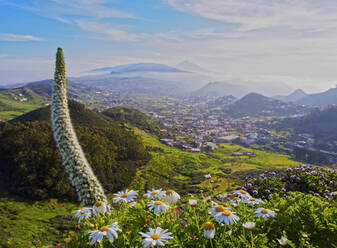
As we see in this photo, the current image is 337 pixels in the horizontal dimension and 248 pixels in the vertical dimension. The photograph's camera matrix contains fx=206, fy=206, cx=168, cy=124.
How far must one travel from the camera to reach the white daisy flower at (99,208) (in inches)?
156

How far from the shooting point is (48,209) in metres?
31.4

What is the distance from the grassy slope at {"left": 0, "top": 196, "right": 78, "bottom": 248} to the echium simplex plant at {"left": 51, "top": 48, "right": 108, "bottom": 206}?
847cm

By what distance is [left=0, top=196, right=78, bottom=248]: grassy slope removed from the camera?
16595mm

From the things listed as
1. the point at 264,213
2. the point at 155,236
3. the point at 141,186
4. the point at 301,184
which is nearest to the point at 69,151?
the point at 155,236

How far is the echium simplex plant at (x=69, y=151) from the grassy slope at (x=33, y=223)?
333 inches

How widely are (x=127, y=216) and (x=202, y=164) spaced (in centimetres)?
8866

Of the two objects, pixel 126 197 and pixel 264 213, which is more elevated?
pixel 126 197

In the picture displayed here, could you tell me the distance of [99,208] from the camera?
3969 mm

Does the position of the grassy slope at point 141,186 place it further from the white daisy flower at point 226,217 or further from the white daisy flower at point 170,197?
the white daisy flower at point 226,217

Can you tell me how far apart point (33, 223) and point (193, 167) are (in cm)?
6709

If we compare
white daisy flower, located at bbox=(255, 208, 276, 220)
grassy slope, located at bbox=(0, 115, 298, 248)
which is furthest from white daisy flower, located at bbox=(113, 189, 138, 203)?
white daisy flower, located at bbox=(255, 208, 276, 220)

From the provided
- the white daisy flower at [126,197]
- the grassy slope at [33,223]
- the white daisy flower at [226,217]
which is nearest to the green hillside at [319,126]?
the grassy slope at [33,223]

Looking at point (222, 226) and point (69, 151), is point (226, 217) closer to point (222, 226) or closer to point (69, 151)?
point (222, 226)

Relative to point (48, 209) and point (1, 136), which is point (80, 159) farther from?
point (1, 136)
